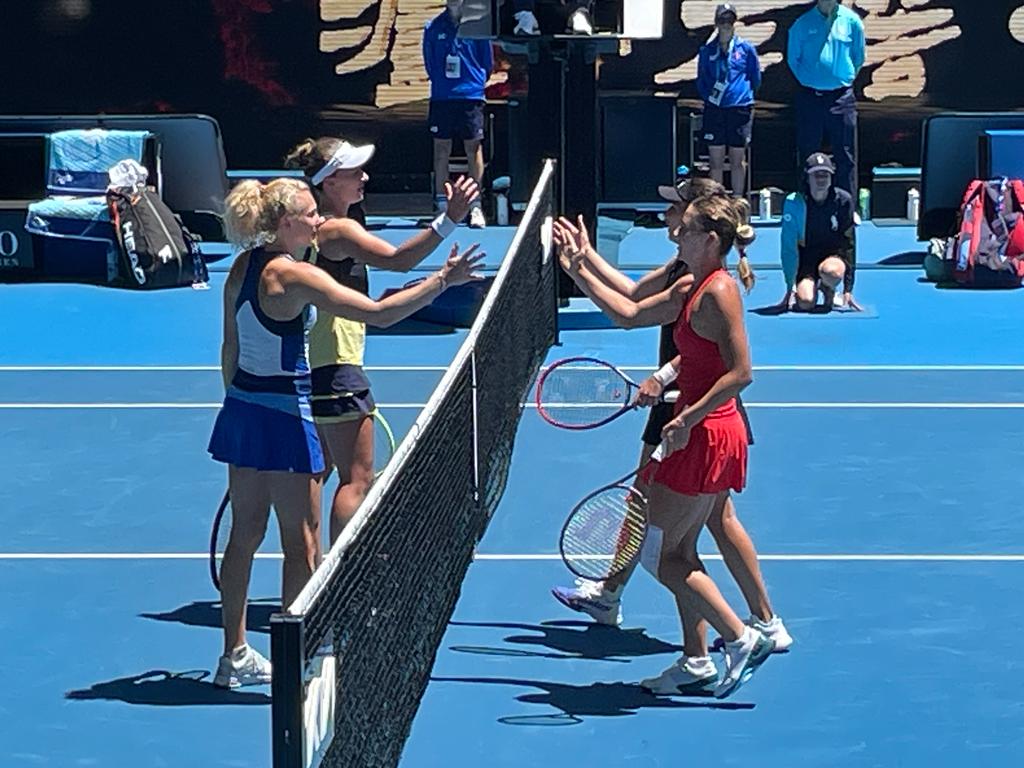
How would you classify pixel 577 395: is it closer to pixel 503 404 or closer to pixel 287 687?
pixel 503 404

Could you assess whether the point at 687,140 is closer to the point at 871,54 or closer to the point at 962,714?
the point at 871,54

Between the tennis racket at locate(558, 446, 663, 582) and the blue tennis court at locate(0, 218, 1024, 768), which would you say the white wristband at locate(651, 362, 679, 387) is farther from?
the blue tennis court at locate(0, 218, 1024, 768)

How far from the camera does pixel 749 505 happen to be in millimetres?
9414

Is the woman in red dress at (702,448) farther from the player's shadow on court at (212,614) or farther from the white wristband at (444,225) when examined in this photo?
the player's shadow on court at (212,614)

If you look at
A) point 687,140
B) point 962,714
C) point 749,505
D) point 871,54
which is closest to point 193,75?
point 687,140

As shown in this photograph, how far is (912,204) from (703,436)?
1396cm

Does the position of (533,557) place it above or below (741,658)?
below

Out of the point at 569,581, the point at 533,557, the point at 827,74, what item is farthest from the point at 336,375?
the point at 827,74

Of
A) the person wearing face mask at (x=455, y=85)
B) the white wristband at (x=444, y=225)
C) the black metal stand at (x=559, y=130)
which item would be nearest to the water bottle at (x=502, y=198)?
the person wearing face mask at (x=455, y=85)

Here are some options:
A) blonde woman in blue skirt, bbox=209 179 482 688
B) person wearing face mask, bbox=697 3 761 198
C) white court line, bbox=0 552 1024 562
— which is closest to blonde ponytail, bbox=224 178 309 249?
blonde woman in blue skirt, bbox=209 179 482 688

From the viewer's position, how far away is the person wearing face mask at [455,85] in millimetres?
18906

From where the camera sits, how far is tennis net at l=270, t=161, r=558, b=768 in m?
4.13

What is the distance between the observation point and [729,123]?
62.5 ft

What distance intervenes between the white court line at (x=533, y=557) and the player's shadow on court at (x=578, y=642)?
2.95 ft
